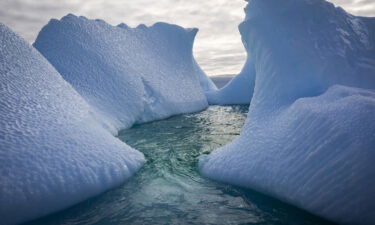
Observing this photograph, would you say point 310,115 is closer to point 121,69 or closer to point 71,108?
point 71,108

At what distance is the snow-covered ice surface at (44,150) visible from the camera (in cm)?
198

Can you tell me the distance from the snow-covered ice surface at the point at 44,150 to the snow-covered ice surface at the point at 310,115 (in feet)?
3.71

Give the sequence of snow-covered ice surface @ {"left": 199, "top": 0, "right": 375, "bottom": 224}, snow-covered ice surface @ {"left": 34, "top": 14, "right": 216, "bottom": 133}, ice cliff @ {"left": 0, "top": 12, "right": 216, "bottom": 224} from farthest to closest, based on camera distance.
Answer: snow-covered ice surface @ {"left": 34, "top": 14, "right": 216, "bottom": 133}
ice cliff @ {"left": 0, "top": 12, "right": 216, "bottom": 224}
snow-covered ice surface @ {"left": 199, "top": 0, "right": 375, "bottom": 224}

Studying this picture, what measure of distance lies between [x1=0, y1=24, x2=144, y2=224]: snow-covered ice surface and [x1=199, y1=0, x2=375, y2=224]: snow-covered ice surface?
113cm

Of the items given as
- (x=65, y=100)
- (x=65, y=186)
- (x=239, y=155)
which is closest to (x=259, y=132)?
(x=239, y=155)

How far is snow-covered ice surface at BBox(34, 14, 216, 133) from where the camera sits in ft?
17.9

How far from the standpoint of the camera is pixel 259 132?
2.64 metres

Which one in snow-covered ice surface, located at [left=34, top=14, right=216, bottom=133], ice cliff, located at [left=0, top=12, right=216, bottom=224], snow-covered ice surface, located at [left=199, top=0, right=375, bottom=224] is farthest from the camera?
snow-covered ice surface, located at [left=34, top=14, right=216, bottom=133]

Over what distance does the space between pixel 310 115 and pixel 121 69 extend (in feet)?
16.3

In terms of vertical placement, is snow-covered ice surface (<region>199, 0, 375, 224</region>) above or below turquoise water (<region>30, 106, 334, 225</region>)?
above

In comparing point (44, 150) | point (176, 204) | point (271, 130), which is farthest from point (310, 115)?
point (44, 150)

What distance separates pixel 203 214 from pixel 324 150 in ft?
3.37

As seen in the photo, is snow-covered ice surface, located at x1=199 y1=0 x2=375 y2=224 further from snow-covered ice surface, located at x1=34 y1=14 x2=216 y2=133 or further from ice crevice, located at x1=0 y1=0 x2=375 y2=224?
snow-covered ice surface, located at x1=34 y1=14 x2=216 y2=133

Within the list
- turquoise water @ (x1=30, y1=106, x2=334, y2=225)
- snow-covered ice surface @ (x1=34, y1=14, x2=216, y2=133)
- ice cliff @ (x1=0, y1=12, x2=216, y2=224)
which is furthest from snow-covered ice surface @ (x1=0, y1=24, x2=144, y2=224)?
snow-covered ice surface @ (x1=34, y1=14, x2=216, y2=133)
